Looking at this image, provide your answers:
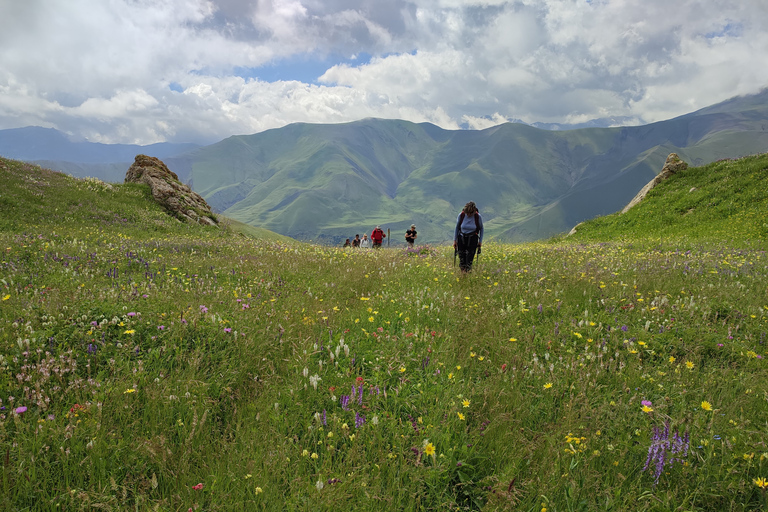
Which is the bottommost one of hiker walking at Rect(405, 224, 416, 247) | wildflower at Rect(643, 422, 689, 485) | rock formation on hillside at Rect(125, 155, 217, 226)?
wildflower at Rect(643, 422, 689, 485)

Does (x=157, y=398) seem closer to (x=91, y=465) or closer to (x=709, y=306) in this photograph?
(x=91, y=465)

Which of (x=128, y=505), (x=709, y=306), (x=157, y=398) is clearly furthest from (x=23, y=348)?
(x=709, y=306)

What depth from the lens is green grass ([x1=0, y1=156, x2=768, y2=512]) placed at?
3.05 meters

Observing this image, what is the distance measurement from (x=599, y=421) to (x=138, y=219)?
28494 mm

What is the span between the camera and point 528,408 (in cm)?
433

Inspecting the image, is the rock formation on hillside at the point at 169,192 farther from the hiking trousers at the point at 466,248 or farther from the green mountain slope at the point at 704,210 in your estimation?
the green mountain slope at the point at 704,210

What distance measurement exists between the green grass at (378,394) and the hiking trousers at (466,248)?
2.81 meters

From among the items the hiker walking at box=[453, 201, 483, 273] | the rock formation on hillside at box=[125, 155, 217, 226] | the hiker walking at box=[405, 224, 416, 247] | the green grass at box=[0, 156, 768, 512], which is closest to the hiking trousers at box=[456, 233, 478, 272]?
the hiker walking at box=[453, 201, 483, 273]

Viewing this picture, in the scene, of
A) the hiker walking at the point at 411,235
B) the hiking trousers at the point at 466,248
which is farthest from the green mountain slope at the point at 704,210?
the hiking trousers at the point at 466,248

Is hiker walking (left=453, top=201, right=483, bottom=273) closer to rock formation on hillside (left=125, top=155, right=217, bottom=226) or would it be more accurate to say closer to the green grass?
the green grass

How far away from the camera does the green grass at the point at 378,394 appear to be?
305 cm

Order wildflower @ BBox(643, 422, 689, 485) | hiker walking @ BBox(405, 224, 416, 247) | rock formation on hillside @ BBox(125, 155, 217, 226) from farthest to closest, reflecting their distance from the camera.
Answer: rock formation on hillside @ BBox(125, 155, 217, 226) → hiker walking @ BBox(405, 224, 416, 247) → wildflower @ BBox(643, 422, 689, 485)

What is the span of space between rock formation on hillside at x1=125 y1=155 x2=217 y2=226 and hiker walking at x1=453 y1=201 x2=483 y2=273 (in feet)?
80.7

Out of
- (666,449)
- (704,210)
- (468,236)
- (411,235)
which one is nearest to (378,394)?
(666,449)
